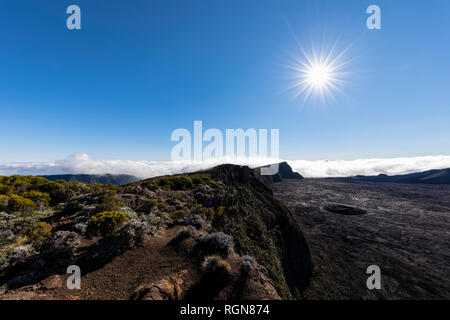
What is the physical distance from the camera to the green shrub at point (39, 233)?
8323mm

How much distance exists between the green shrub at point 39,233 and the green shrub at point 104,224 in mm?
1789

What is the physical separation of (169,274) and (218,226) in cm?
1264

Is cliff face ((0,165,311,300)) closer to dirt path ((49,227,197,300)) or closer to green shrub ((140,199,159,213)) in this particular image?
dirt path ((49,227,197,300))

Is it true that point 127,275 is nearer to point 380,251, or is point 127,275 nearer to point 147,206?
point 147,206

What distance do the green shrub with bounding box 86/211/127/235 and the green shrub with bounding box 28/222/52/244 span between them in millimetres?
1789

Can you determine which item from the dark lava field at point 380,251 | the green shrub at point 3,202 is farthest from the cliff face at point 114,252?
the dark lava field at point 380,251

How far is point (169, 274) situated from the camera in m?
7.46

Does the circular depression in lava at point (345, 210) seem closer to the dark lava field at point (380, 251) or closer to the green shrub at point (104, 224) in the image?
the dark lava field at point (380, 251)

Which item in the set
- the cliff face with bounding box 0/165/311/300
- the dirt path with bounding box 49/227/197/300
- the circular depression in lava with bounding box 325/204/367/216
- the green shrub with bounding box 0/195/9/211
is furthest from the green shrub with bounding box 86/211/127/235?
the circular depression in lava with bounding box 325/204/367/216

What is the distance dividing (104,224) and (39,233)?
2.96 m

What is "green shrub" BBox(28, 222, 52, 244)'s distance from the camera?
832 cm

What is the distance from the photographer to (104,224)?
970 centimetres
